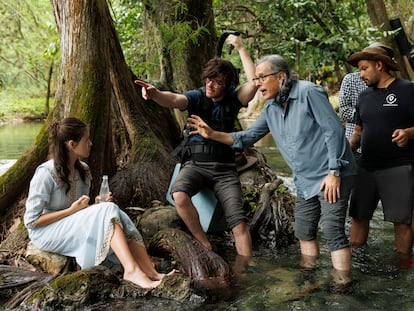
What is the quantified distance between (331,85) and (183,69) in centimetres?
2286

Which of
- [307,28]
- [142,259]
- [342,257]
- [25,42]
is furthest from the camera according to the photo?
[25,42]

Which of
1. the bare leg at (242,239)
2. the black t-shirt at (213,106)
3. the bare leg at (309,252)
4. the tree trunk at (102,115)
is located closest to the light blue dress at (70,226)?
the bare leg at (242,239)

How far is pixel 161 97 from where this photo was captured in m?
5.20

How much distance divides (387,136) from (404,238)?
3.62 feet

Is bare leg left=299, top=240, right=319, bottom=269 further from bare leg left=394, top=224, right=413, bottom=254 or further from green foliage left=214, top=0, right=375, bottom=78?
green foliage left=214, top=0, right=375, bottom=78

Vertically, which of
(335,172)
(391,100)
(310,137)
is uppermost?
(391,100)

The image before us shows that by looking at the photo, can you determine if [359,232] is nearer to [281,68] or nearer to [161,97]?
[281,68]

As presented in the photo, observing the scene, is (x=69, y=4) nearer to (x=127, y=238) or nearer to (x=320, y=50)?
(x=127, y=238)

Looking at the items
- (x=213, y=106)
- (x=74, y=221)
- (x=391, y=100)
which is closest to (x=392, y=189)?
(x=391, y=100)

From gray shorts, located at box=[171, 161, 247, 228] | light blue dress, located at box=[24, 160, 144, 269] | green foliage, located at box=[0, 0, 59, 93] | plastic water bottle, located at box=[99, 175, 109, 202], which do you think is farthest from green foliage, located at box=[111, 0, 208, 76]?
green foliage, located at box=[0, 0, 59, 93]

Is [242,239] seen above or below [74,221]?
below

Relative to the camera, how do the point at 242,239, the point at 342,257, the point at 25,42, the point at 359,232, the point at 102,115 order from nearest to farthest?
the point at 342,257 < the point at 242,239 < the point at 359,232 < the point at 102,115 < the point at 25,42

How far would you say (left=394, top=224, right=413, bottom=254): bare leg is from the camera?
517 centimetres

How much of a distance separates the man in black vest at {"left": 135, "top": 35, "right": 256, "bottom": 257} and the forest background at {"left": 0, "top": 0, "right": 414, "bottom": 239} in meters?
1.19
